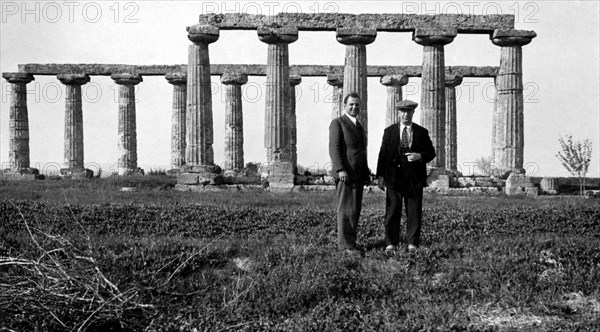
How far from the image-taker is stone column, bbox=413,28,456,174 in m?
26.0

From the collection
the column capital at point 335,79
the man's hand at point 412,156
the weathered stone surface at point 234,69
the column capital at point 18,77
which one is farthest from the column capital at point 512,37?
the column capital at point 18,77

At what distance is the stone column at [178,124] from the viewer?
36750 mm

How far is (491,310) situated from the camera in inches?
365

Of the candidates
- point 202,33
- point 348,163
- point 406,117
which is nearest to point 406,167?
point 406,117

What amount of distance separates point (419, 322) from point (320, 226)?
623cm

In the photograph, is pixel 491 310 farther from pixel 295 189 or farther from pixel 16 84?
pixel 16 84

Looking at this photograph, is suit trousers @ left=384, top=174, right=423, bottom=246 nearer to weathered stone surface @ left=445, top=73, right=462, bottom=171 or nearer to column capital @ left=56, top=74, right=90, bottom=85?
weathered stone surface @ left=445, top=73, right=462, bottom=171

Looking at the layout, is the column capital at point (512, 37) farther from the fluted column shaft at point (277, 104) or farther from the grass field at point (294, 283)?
the grass field at point (294, 283)

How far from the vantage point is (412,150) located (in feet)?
36.9

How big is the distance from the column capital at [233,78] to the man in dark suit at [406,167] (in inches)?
971

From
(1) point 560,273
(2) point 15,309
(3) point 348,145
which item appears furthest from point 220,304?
(1) point 560,273

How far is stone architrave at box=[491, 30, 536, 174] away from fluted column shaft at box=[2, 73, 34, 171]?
2566 centimetres

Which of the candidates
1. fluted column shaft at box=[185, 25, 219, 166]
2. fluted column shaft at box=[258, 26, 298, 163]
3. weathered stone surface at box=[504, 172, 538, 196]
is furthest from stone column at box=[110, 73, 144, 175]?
weathered stone surface at box=[504, 172, 538, 196]

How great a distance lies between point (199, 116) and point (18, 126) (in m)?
15.6
